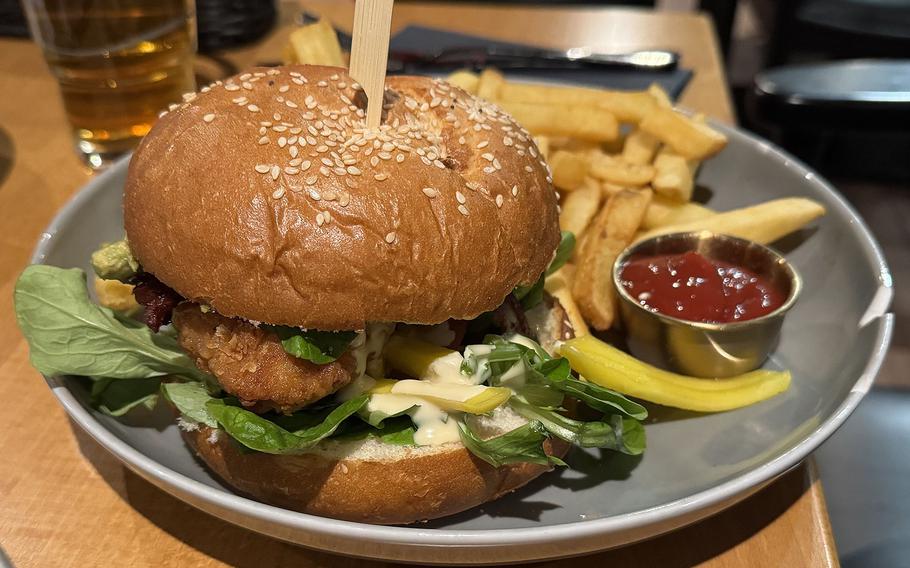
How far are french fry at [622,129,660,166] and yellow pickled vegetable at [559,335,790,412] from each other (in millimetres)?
766

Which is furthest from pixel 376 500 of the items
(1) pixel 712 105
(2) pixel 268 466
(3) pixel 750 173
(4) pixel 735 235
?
(1) pixel 712 105

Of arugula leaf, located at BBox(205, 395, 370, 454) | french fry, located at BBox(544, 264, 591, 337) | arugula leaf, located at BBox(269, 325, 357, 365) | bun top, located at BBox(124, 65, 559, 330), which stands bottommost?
french fry, located at BBox(544, 264, 591, 337)

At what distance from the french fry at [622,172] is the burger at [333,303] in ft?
2.39

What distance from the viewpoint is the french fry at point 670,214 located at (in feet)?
7.85

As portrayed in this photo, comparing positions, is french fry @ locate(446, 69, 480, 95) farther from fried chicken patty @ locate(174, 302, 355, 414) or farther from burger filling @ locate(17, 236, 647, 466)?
fried chicken patty @ locate(174, 302, 355, 414)

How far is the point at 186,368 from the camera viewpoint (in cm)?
172

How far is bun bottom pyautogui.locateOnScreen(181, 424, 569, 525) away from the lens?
1544 mm

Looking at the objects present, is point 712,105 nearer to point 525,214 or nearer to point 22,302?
point 525,214

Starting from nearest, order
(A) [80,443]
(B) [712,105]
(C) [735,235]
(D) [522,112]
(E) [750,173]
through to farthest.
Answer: (A) [80,443], (C) [735,235], (D) [522,112], (E) [750,173], (B) [712,105]

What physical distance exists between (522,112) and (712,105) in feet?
4.46

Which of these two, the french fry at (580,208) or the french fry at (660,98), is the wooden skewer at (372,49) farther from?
the french fry at (660,98)

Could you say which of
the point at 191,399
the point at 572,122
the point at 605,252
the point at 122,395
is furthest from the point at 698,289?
the point at 122,395

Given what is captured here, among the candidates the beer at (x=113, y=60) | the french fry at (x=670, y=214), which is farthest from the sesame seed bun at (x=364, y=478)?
the beer at (x=113, y=60)

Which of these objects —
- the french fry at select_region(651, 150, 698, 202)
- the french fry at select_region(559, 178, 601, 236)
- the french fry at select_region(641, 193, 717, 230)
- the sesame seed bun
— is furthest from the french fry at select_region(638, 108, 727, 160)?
the sesame seed bun
